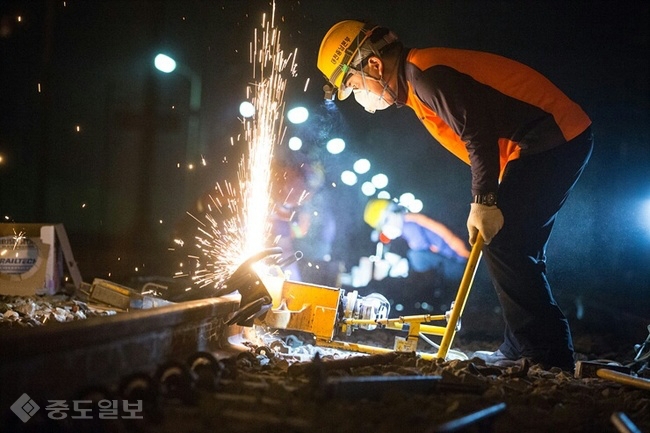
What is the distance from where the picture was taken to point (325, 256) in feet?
26.6

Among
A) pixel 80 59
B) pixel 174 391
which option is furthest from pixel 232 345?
pixel 80 59

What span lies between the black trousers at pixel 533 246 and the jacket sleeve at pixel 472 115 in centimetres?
25

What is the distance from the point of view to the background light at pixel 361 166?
8426mm

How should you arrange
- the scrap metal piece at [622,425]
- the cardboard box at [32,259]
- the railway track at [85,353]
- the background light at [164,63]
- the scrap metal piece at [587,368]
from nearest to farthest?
the railway track at [85,353], the scrap metal piece at [622,425], the scrap metal piece at [587,368], the cardboard box at [32,259], the background light at [164,63]

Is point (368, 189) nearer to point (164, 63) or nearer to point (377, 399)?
point (164, 63)

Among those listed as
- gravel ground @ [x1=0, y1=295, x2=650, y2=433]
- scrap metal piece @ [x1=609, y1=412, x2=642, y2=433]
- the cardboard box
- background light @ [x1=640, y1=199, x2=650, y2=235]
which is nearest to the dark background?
background light @ [x1=640, y1=199, x2=650, y2=235]

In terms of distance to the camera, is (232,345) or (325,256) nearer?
(232,345)

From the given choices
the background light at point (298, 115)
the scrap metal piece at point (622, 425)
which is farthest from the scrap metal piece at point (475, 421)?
the background light at point (298, 115)

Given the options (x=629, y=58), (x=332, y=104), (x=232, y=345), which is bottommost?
(x=232, y=345)

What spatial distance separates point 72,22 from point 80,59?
28.4 inches

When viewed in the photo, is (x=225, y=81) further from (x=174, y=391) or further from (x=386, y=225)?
(x=174, y=391)

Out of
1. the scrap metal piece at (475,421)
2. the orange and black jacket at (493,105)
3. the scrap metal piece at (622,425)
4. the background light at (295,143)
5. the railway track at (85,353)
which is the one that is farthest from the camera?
the background light at (295,143)

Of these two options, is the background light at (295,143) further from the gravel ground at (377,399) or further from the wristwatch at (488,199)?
the gravel ground at (377,399)

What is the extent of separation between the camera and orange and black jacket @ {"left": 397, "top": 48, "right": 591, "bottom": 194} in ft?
12.6
